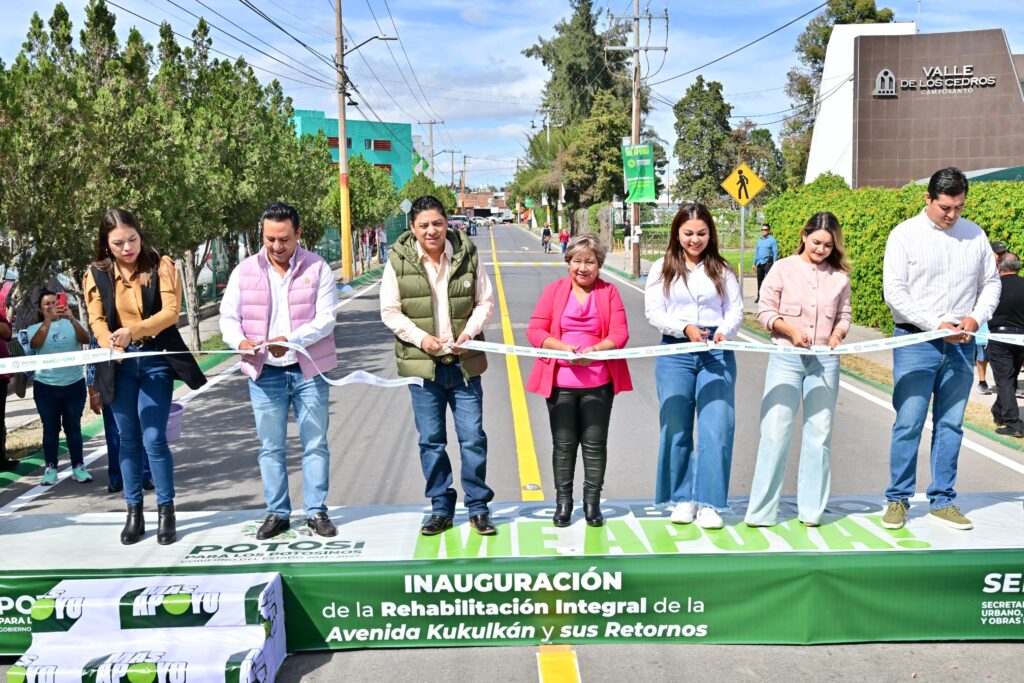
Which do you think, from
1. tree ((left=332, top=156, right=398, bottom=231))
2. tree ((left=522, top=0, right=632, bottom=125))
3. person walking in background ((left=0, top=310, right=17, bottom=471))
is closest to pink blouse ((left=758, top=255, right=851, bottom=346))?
person walking in background ((left=0, top=310, right=17, bottom=471))

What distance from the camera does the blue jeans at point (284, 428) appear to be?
538cm

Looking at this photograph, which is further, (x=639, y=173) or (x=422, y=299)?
(x=639, y=173)

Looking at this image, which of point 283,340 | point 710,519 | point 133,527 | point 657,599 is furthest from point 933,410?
point 133,527

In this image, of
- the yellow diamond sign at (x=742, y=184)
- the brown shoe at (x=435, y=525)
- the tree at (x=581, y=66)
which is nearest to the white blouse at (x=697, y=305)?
the brown shoe at (x=435, y=525)

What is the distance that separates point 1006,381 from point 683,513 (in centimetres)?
542

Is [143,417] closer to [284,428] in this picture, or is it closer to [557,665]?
[284,428]

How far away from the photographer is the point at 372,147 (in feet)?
369

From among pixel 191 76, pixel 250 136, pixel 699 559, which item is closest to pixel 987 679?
pixel 699 559

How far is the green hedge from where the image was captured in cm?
1289

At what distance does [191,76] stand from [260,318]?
47.6ft

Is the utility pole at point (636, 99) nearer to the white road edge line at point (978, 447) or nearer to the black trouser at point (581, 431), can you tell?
the white road edge line at point (978, 447)

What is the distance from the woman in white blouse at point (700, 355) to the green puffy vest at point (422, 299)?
107cm

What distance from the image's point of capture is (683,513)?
18.0ft

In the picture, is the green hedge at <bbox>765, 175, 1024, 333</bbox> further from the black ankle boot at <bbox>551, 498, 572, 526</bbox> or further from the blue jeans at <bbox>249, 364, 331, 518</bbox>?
the blue jeans at <bbox>249, 364, 331, 518</bbox>
